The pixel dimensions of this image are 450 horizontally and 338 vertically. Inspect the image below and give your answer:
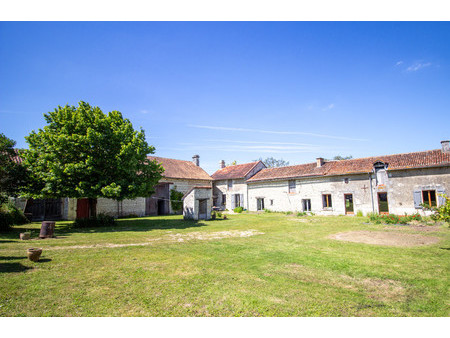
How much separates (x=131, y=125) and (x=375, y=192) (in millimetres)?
20738

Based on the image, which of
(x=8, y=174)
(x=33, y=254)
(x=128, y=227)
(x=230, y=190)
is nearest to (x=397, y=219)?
(x=128, y=227)

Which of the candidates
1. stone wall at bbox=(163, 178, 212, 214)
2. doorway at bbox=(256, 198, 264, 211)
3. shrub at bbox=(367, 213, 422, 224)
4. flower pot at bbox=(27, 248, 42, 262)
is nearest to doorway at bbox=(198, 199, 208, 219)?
stone wall at bbox=(163, 178, 212, 214)

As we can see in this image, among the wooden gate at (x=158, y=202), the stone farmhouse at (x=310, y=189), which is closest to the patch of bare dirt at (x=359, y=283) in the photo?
the stone farmhouse at (x=310, y=189)

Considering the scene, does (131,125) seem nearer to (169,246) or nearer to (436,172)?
(169,246)

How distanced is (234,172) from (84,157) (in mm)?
20915

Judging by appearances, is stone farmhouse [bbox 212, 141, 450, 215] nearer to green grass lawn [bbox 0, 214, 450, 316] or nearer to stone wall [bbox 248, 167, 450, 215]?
stone wall [bbox 248, 167, 450, 215]

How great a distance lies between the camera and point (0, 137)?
48.1 ft

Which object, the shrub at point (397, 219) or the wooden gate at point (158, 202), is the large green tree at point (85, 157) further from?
the shrub at point (397, 219)

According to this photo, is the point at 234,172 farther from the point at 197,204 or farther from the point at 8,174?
the point at 8,174

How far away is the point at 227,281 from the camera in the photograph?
533cm

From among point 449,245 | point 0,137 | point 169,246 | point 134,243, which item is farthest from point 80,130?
point 449,245

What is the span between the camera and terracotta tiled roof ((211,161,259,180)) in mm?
31438

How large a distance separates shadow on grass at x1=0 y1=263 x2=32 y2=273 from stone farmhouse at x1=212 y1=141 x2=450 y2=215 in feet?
75.2

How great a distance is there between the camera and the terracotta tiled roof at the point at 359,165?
732 inches
